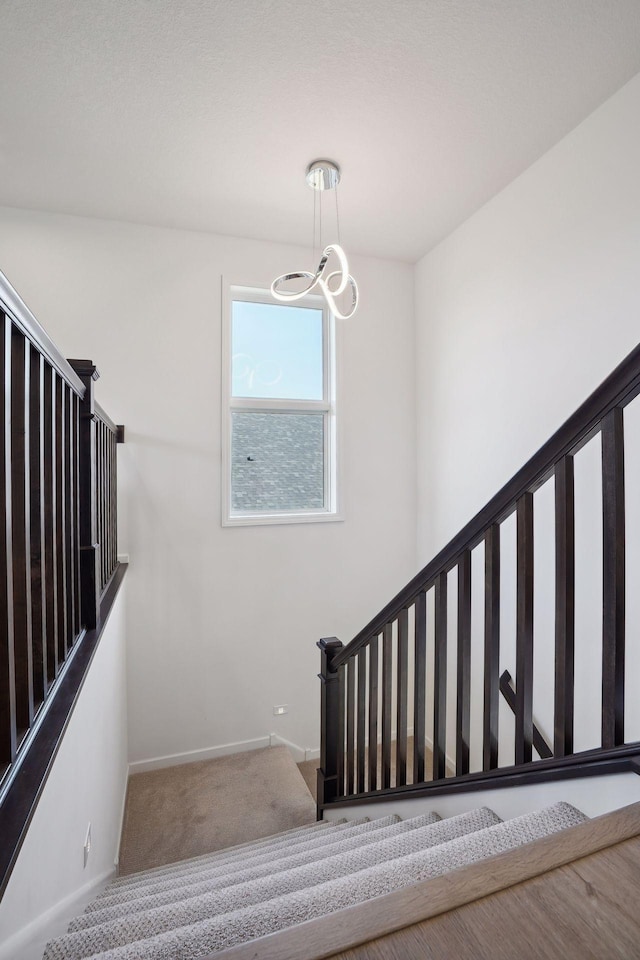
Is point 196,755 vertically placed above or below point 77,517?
below

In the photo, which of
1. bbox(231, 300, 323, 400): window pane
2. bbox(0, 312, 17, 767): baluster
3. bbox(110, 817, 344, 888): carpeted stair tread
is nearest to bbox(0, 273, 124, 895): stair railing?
bbox(0, 312, 17, 767): baluster

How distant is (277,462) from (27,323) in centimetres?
262

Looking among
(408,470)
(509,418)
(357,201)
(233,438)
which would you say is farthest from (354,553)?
(357,201)

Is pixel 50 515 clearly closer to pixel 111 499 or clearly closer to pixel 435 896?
pixel 435 896

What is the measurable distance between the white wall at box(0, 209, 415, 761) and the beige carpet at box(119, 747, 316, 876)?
0.61 feet

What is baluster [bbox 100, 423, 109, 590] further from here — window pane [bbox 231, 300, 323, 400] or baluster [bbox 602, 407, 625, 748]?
baluster [bbox 602, 407, 625, 748]

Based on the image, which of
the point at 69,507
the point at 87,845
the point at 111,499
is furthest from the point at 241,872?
the point at 111,499

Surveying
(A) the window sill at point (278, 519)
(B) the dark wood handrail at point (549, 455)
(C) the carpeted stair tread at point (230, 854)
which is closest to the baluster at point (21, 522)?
(B) the dark wood handrail at point (549, 455)

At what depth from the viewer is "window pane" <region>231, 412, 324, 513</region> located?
3.44 metres

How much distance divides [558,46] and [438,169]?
2.56 feet

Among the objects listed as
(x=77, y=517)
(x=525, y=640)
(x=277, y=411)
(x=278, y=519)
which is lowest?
(x=525, y=640)

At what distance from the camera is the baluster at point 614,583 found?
96 centimetres

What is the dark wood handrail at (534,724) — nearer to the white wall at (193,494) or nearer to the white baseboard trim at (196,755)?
the white wall at (193,494)

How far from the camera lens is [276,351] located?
139 inches
